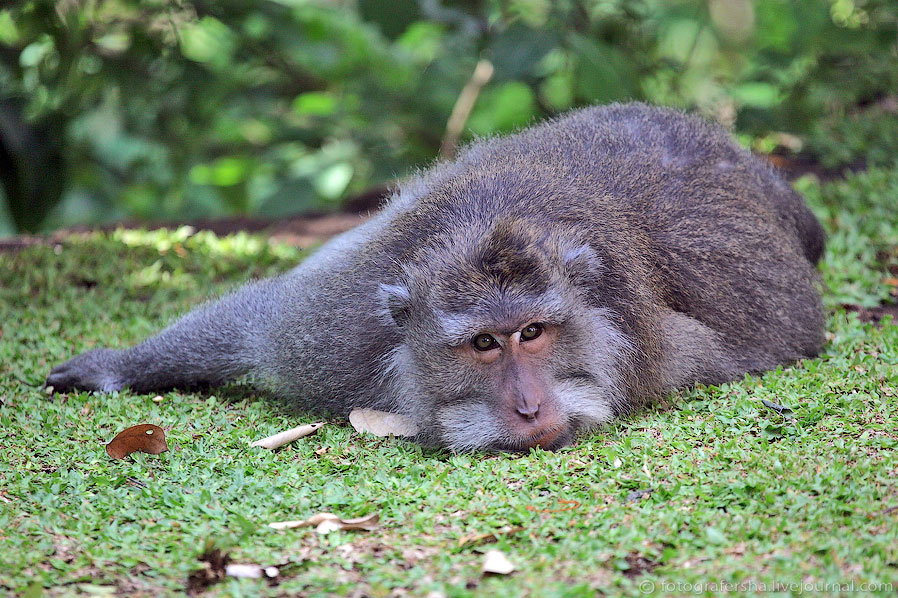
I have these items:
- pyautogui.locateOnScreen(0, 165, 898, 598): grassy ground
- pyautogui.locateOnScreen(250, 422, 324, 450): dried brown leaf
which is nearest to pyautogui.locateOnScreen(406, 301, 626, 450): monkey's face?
pyautogui.locateOnScreen(0, 165, 898, 598): grassy ground

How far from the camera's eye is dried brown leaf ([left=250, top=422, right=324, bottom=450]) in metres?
4.07

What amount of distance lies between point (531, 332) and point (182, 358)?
6.41 feet

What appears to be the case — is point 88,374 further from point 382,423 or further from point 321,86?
point 321,86

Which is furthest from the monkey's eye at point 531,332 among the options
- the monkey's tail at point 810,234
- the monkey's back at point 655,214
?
the monkey's tail at point 810,234

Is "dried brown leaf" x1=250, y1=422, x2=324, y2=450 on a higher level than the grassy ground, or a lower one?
lower

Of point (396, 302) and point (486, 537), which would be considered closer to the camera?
point (486, 537)

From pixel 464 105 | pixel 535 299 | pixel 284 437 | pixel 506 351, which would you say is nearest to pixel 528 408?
pixel 506 351

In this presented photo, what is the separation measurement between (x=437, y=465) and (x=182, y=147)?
6319 mm

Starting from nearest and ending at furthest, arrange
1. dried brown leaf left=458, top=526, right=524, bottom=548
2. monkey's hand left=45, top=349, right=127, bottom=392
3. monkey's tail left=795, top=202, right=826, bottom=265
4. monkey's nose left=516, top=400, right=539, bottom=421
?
dried brown leaf left=458, top=526, right=524, bottom=548 < monkey's nose left=516, top=400, right=539, bottom=421 < monkey's hand left=45, top=349, right=127, bottom=392 < monkey's tail left=795, top=202, right=826, bottom=265

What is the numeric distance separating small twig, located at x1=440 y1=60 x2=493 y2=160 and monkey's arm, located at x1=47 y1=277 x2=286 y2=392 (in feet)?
14.2

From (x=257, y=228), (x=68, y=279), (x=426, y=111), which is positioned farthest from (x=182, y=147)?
(x=68, y=279)

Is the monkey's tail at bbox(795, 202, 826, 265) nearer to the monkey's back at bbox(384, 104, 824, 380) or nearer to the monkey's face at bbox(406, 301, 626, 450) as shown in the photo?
the monkey's back at bbox(384, 104, 824, 380)

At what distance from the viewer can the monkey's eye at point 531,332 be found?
3992 mm

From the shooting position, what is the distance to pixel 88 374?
4.89 m
